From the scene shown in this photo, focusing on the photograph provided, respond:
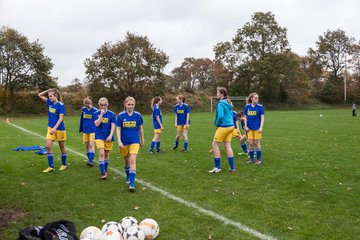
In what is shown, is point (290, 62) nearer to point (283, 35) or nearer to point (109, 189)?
point (283, 35)

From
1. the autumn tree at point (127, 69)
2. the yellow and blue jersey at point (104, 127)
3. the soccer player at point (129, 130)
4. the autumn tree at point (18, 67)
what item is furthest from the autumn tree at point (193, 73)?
the soccer player at point (129, 130)

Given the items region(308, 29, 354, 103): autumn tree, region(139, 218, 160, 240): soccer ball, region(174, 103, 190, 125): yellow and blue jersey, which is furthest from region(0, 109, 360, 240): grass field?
region(308, 29, 354, 103): autumn tree

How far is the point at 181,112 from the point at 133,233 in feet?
28.1

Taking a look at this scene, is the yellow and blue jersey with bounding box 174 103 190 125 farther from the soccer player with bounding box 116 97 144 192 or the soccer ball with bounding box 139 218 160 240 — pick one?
the soccer ball with bounding box 139 218 160 240

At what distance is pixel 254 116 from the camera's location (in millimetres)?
9922

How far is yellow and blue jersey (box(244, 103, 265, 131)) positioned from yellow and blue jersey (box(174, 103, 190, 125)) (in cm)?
316

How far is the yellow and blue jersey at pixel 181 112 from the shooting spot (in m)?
12.7

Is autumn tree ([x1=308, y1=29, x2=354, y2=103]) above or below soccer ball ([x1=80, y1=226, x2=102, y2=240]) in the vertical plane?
above

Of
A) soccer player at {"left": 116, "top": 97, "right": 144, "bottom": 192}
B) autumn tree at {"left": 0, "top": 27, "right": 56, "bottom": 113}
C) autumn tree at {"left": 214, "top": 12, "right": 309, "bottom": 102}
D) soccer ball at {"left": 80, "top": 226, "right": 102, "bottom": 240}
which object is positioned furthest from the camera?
autumn tree at {"left": 214, "top": 12, "right": 309, "bottom": 102}

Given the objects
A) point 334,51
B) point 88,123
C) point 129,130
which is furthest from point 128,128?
point 334,51

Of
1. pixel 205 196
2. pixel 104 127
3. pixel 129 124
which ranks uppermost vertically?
pixel 129 124

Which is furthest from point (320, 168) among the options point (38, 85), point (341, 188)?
point (38, 85)

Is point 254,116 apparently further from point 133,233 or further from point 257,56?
point 257,56

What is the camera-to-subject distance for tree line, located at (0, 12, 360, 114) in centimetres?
4528
